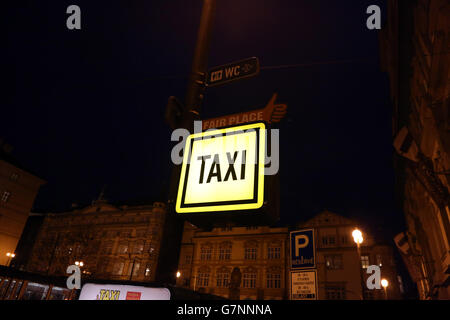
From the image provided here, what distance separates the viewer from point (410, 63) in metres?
14.8

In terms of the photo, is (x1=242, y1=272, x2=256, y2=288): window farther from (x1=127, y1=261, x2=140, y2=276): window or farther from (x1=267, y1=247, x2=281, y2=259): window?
(x1=127, y1=261, x2=140, y2=276): window

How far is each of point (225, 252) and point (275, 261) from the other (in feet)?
25.9

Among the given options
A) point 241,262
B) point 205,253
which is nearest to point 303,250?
point 241,262

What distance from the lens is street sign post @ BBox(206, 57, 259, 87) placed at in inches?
134

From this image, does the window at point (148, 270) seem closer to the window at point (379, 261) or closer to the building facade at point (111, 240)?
the building facade at point (111, 240)

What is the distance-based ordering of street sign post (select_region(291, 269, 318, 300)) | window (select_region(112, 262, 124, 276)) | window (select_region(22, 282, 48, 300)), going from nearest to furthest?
street sign post (select_region(291, 269, 318, 300)), window (select_region(22, 282, 48, 300)), window (select_region(112, 262, 124, 276))

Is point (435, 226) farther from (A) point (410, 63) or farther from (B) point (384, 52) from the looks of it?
(B) point (384, 52)

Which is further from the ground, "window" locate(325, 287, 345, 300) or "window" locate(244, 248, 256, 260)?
"window" locate(244, 248, 256, 260)

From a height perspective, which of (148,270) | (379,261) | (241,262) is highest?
(379,261)

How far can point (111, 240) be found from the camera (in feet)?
172

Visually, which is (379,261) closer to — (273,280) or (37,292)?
(273,280)

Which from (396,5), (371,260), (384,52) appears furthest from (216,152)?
(371,260)

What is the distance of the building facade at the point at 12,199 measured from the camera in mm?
34938

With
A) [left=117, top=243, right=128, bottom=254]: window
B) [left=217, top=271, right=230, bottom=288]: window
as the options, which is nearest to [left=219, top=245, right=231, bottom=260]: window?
[left=217, top=271, right=230, bottom=288]: window
